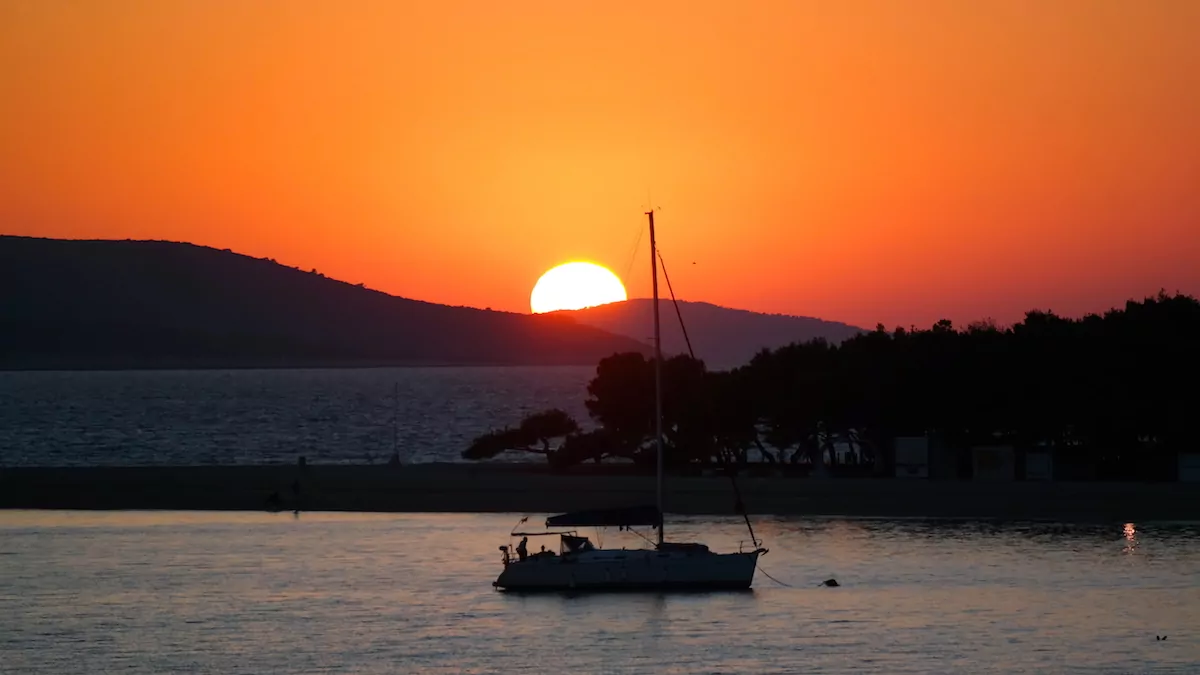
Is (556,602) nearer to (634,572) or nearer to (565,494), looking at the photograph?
(634,572)

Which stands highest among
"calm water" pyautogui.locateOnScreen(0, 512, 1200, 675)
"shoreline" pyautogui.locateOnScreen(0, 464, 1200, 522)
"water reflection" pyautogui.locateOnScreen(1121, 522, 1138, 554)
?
"shoreline" pyautogui.locateOnScreen(0, 464, 1200, 522)

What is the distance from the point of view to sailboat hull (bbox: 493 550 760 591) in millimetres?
38844

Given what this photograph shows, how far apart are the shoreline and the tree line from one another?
3.78m

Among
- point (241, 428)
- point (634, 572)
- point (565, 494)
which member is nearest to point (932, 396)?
point (565, 494)

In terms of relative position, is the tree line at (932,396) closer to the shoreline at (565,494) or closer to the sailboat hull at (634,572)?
the shoreline at (565,494)

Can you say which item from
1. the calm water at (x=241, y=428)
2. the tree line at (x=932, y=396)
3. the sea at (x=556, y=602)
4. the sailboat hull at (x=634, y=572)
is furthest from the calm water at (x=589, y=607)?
the calm water at (x=241, y=428)

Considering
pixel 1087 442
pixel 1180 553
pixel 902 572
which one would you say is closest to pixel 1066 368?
pixel 1087 442

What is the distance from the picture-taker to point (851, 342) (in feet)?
→ 247

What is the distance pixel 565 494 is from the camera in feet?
198

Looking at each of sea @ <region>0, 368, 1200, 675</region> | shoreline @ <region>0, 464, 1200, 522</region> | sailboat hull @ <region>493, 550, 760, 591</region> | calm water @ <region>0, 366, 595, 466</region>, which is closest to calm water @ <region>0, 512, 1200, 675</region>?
sea @ <region>0, 368, 1200, 675</region>

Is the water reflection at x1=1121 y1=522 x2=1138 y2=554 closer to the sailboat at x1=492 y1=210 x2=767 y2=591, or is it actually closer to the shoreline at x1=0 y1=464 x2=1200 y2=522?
the shoreline at x1=0 y1=464 x2=1200 y2=522

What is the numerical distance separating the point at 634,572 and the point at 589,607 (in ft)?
5.50

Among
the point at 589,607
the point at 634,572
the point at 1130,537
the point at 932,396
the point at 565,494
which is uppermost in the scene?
the point at 932,396

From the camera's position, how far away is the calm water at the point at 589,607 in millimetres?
30531
